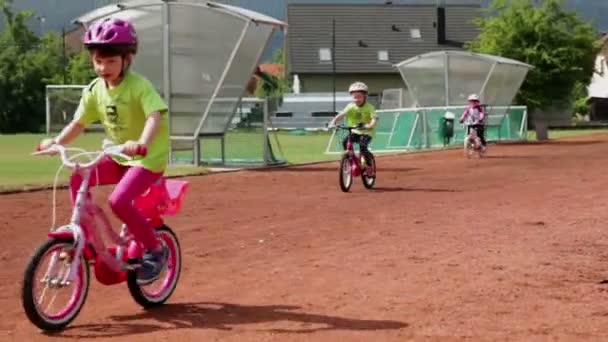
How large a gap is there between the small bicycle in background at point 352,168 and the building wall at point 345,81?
252 ft

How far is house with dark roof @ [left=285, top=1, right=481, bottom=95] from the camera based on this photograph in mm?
95312

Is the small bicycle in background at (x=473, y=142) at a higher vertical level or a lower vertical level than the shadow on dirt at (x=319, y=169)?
higher

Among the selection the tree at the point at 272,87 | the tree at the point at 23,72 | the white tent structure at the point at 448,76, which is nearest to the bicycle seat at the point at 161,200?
the white tent structure at the point at 448,76

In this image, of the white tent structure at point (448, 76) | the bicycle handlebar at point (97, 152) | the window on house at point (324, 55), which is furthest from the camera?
the window on house at point (324, 55)

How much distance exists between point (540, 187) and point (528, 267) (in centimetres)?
913

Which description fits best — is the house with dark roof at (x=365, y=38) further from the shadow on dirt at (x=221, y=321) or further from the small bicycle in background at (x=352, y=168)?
the shadow on dirt at (x=221, y=321)

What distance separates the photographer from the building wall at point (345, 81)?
94938mm

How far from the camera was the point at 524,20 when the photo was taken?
6594 cm

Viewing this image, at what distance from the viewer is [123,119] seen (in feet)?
22.9

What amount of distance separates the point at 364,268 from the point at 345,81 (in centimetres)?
8755

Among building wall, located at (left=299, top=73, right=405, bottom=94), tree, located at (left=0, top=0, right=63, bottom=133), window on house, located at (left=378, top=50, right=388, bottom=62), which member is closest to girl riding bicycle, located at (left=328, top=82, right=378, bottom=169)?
tree, located at (left=0, top=0, right=63, bottom=133)

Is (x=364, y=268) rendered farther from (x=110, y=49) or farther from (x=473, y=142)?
(x=473, y=142)

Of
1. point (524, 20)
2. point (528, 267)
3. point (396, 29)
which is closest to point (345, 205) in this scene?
point (528, 267)

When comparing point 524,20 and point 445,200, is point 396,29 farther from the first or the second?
point 445,200
